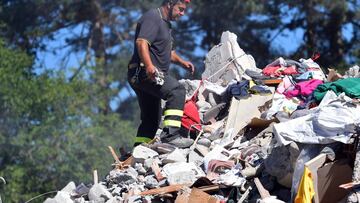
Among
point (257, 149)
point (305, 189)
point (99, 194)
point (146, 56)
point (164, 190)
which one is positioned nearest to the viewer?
point (305, 189)

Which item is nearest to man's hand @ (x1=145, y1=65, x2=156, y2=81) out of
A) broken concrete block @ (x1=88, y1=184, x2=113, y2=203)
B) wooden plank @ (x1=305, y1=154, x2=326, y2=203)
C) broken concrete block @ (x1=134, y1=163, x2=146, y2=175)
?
broken concrete block @ (x1=134, y1=163, x2=146, y2=175)

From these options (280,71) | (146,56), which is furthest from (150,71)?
(280,71)

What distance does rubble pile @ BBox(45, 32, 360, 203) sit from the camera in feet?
24.2

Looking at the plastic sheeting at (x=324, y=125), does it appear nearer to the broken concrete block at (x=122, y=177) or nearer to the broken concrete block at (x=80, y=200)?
the broken concrete block at (x=122, y=177)

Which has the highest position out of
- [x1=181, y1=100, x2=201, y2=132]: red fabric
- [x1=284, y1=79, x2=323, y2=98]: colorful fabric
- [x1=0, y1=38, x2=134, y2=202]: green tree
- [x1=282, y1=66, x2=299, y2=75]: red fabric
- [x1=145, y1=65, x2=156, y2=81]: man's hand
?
[x1=145, y1=65, x2=156, y2=81]: man's hand

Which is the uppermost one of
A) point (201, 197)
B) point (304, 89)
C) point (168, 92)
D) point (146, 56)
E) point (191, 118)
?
point (146, 56)

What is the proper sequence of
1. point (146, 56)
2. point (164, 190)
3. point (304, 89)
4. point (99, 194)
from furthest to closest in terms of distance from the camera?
1. point (304, 89)
2. point (146, 56)
3. point (99, 194)
4. point (164, 190)

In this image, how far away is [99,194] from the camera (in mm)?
8617

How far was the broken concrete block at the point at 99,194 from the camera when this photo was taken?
855 cm

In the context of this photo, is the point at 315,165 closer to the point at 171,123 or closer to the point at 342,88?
the point at 342,88

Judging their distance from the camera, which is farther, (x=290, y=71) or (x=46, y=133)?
(x=46, y=133)

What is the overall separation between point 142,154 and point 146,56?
2.79 ft

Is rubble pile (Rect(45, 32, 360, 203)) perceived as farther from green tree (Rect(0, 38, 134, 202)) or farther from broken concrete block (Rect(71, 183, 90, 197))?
green tree (Rect(0, 38, 134, 202))

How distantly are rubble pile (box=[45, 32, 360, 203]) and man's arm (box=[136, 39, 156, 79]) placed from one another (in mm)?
683
